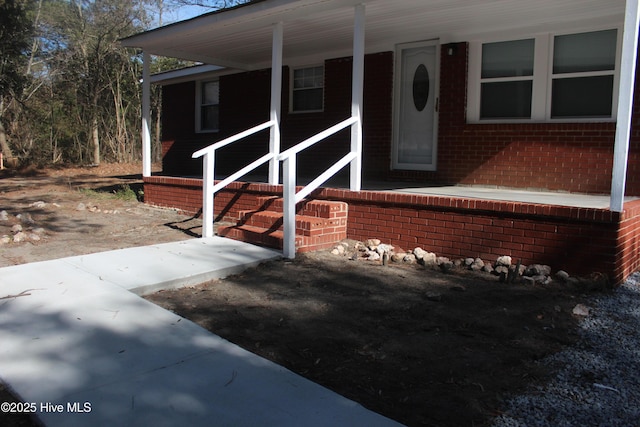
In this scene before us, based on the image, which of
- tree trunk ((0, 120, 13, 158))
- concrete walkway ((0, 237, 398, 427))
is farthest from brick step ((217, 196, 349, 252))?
tree trunk ((0, 120, 13, 158))

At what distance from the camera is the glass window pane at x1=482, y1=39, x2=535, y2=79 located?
785 centimetres

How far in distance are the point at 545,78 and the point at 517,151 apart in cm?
111

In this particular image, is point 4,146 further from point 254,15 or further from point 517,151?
point 517,151

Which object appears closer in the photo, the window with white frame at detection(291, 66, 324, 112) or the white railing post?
the white railing post

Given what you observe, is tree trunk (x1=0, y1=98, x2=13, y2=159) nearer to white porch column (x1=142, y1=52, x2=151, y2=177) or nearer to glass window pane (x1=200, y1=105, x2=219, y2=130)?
glass window pane (x1=200, y1=105, x2=219, y2=130)

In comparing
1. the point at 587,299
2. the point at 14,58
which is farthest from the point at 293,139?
the point at 14,58

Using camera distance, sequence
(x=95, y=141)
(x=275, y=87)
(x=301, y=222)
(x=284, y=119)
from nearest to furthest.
→ (x=301, y=222)
(x=275, y=87)
(x=284, y=119)
(x=95, y=141)

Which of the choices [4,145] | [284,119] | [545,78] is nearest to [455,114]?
[545,78]

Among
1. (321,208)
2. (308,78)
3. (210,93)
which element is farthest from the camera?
(210,93)

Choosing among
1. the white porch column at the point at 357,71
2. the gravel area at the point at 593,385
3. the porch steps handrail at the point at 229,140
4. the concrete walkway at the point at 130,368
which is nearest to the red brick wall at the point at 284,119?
the porch steps handrail at the point at 229,140

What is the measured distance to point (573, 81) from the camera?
24.5 feet

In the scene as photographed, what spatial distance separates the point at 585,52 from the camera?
7.34 meters

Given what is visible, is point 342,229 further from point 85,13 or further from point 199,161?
point 85,13

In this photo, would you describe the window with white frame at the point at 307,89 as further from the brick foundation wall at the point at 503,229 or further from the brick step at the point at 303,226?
the brick foundation wall at the point at 503,229
